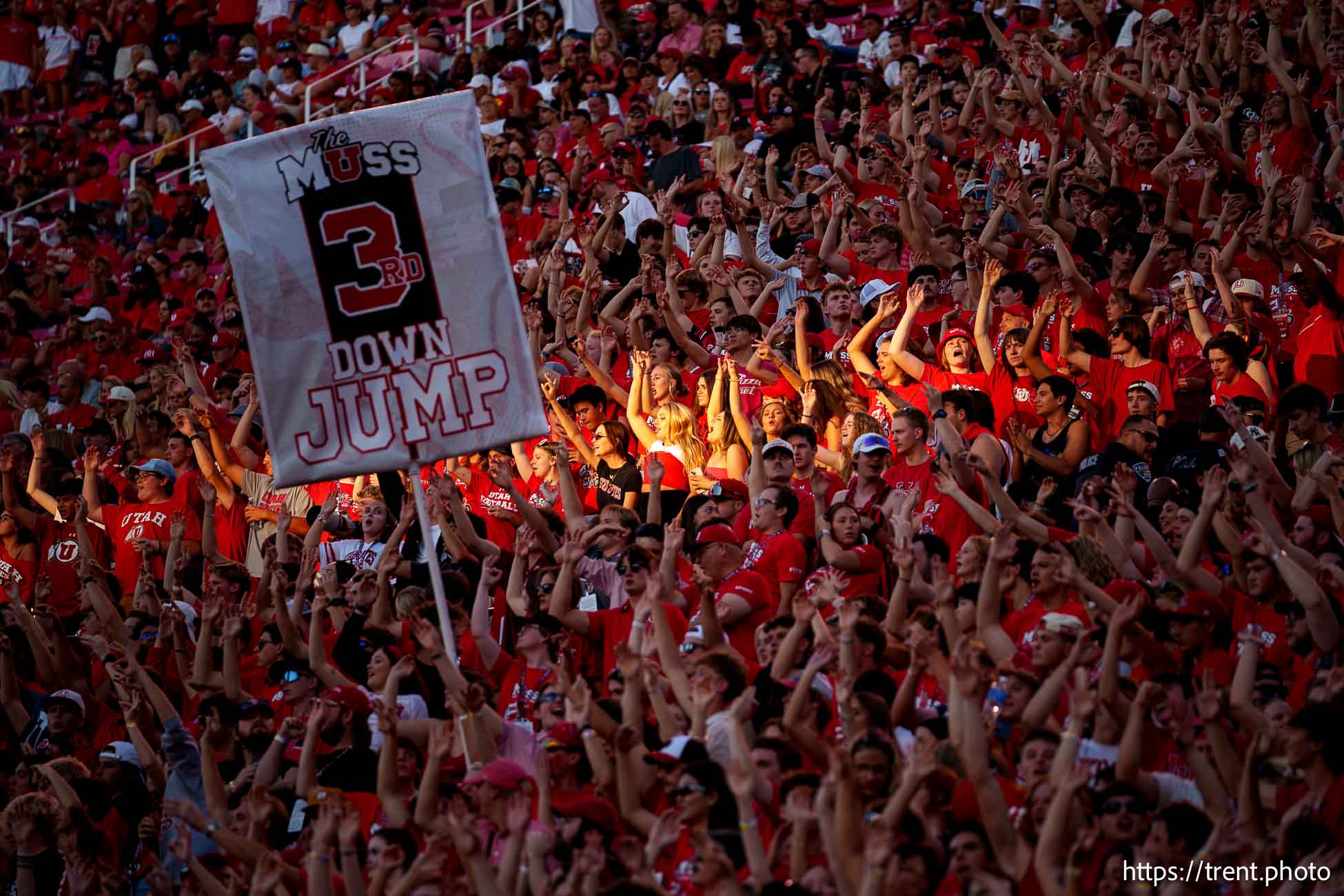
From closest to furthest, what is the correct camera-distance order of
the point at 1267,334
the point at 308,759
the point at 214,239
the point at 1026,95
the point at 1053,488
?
the point at 308,759, the point at 1053,488, the point at 1267,334, the point at 1026,95, the point at 214,239

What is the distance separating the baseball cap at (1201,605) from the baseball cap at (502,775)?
2.45m

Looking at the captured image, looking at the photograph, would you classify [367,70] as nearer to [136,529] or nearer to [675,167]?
[675,167]

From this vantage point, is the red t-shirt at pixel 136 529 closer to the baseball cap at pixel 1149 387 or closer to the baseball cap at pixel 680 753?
the baseball cap at pixel 680 753

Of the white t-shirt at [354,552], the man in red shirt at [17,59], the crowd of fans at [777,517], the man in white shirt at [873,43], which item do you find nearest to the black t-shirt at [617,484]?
the crowd of fans at [777,517]

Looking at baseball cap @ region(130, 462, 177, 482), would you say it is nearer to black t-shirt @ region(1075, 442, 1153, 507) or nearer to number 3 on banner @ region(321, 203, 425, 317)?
number 3 on banner @ region(321, 203, 425, 317)

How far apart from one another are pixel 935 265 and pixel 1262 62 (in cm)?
264

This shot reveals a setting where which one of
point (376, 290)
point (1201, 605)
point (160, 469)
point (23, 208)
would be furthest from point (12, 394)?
point (1201, 605)

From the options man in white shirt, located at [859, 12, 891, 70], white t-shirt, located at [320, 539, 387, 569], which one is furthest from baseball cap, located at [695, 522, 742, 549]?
man in white shirt, located at [859, 12, 891, 70]

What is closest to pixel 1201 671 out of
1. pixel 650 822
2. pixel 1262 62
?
pixel 650 822

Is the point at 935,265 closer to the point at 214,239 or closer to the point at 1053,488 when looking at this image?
the point at 1053,488

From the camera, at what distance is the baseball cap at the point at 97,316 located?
14.8m

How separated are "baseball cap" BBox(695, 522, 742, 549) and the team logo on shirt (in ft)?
5.75

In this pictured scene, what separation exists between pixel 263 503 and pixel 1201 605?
6.01m

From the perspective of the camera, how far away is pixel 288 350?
6984 millimetres
